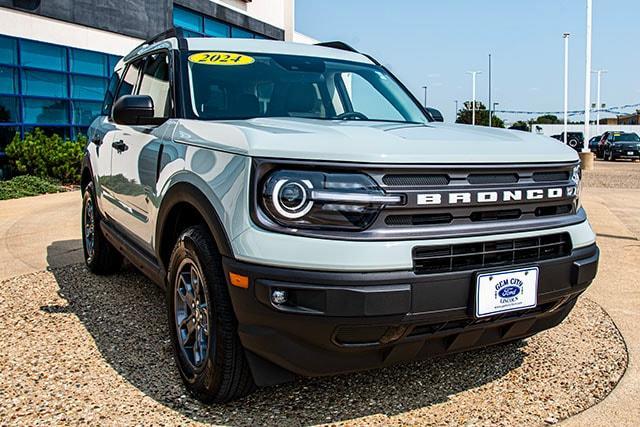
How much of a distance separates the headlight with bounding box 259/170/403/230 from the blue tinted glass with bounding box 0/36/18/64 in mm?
12537

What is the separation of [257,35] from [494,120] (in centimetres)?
5791

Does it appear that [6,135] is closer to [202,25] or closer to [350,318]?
[202,25]

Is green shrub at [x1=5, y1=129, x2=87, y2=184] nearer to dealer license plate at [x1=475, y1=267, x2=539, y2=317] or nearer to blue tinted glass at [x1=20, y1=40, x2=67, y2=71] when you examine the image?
blue tinted glass at [x1=20, y1=40, x2=67, y2=71]

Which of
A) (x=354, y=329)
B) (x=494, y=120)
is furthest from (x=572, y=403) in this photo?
(x=494, y=120)

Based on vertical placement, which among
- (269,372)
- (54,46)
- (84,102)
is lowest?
(269,372)

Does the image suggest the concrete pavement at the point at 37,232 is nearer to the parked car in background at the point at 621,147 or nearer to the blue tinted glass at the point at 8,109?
the blue tinted glass at the point at 8,109

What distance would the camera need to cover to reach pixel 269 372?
277 centimetres

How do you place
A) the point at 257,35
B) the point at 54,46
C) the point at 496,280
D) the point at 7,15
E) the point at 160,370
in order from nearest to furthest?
the point at 496,280, the point at 160,370, the point at 7,15, the point at 54,46, the point at 257,35

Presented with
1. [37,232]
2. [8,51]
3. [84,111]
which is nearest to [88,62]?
[84,111]

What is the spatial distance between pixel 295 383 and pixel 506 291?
127 centimetres

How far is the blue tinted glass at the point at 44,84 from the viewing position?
44.5 ft

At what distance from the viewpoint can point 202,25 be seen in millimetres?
20141

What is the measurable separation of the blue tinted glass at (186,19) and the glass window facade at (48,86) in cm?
334

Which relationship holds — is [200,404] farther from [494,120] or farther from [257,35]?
[494,120]
